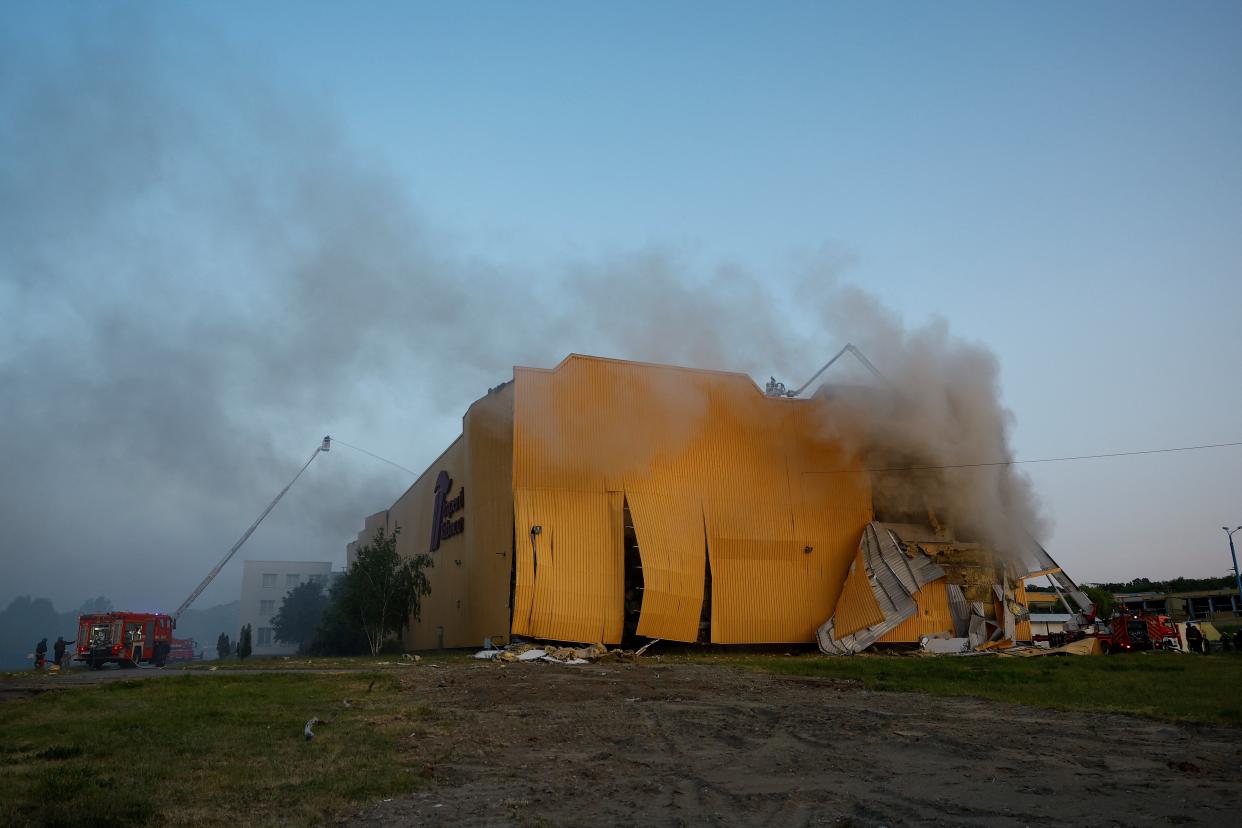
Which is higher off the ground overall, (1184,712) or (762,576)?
(762,576)

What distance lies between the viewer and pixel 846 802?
23.2ft

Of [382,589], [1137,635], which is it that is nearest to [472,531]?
[382,589]

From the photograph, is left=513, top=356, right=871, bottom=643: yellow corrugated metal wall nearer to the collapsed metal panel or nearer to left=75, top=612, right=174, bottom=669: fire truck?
the collapsed metal panel

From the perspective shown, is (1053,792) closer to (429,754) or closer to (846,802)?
(846,802)

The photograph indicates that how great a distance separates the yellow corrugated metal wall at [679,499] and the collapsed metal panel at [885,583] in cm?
94

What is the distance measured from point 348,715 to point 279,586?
114384 millimetres

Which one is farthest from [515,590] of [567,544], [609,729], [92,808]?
[92,808]

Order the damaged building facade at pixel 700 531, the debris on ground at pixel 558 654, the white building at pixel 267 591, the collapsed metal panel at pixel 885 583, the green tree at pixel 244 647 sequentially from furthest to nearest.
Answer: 1. the white building at pixel 267 591
2. the green tree at pixel 244 647
3. the collapsed metal panel at pixel 885 583
4. the damaged building facade at pixel 700 531
5. the debris on ground at pixel 558 654

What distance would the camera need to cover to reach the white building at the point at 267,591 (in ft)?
370

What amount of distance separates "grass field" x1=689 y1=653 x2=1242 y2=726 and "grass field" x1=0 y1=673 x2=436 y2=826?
1067 centimetres

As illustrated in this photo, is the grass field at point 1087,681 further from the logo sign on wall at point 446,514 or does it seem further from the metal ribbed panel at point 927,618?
the logo sign on wall at point 446,514

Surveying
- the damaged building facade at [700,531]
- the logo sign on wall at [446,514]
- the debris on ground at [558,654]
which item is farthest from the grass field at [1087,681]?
the logo sign on wall at [446,514]

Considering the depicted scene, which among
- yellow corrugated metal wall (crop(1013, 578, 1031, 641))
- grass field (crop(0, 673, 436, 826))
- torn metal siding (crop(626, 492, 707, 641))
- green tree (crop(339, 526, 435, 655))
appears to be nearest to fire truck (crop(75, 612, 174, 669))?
green tree (crop(339, 526, 435, 655))

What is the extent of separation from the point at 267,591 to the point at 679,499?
9966cm
